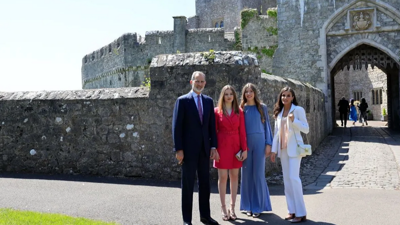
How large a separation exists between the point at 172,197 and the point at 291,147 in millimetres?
1885

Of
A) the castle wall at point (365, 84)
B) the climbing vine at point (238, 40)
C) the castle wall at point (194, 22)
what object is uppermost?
the castle wall at point (194, 22)

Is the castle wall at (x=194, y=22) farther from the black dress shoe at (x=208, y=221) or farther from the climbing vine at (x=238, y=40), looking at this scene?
the black dress shoe at (x=208, y=221)

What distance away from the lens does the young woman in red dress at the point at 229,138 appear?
4883 mm

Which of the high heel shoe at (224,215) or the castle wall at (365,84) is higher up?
the castle wall at (365,84)

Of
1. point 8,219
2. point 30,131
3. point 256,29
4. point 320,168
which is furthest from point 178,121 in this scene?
point 256,29

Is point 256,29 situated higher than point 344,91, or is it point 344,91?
point 256,29

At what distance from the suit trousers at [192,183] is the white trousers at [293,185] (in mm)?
932

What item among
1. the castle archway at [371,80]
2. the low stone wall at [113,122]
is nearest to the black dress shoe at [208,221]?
the low stone wall at [113,122]

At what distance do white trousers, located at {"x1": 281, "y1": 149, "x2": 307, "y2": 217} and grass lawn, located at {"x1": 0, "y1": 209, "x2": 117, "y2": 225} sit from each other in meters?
2.04

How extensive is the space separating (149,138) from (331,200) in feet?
10.2

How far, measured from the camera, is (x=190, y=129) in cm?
467

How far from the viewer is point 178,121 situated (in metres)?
4.64

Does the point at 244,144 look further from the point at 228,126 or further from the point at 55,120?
the point at 55,120

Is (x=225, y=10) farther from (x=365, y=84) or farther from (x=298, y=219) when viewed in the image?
(x=298, y=219)
